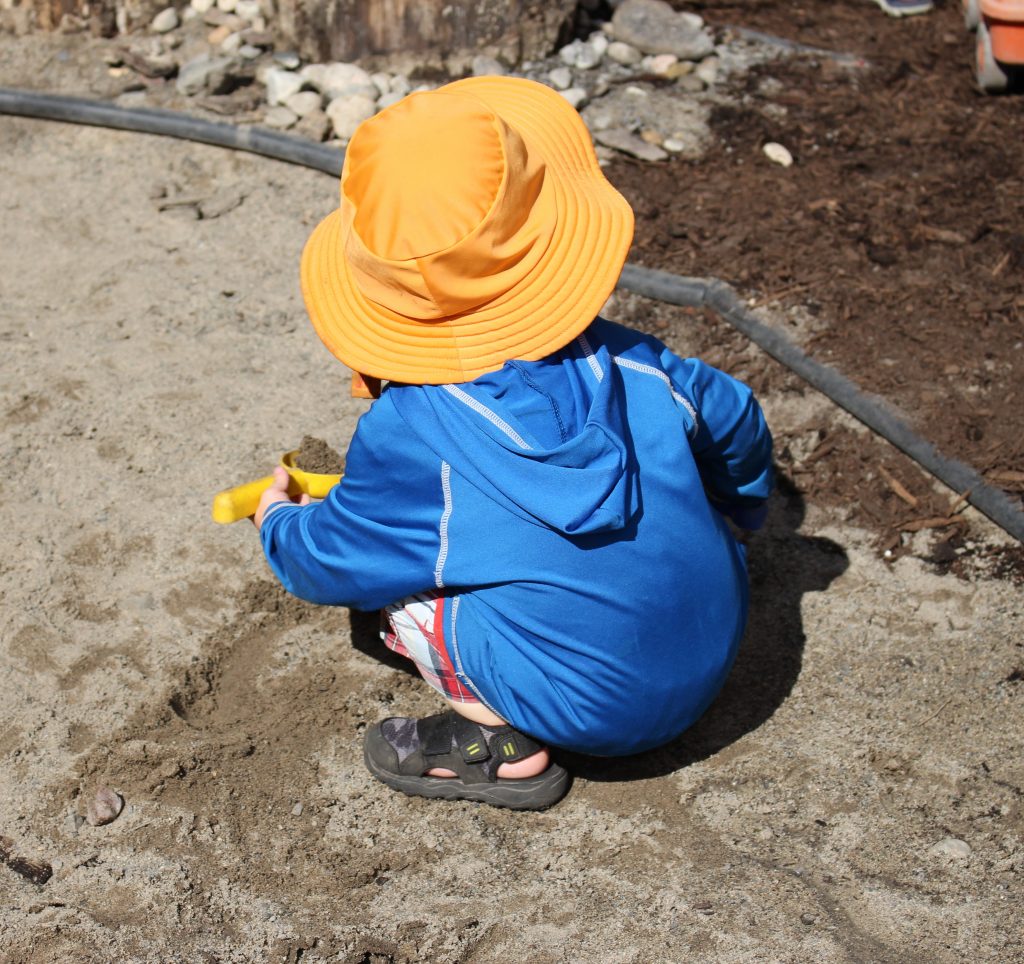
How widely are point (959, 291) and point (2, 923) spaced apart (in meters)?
2.78

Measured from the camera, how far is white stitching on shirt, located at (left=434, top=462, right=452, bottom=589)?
1925 mm

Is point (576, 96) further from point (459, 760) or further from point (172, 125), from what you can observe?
point (459, 760)

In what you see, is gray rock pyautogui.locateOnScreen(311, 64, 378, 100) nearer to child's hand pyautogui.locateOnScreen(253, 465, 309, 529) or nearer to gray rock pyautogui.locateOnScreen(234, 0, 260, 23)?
gray rock pyautogui.locateOnScreen(234, 0, 260, 23)

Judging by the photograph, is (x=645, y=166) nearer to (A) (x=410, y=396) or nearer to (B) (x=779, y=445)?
(B) (x=779, y=445)

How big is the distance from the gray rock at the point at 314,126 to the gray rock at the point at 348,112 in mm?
31

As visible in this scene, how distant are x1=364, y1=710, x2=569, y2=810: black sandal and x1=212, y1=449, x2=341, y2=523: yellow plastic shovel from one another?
487 millimetres

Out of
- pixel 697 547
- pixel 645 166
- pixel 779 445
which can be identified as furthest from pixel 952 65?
pixel 697 547

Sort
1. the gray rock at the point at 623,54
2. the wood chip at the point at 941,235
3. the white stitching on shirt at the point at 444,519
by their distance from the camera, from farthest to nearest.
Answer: the gray rock at the point at 623,54
the wood chip at the point at 941,235
the white stitching on shirt at the point at 444,519

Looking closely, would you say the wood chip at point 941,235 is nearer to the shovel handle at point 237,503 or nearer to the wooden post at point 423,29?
the wooden post at point 423,29

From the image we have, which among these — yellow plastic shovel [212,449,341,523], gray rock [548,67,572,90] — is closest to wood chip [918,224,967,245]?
gray rock [548,67,572,90]

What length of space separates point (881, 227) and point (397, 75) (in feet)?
5.88

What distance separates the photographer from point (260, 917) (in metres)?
2.12

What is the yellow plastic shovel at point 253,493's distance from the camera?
7.66 ft

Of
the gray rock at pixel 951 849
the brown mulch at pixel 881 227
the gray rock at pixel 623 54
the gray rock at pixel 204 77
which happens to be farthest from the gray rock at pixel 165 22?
the gray rock at pixel 951 849
